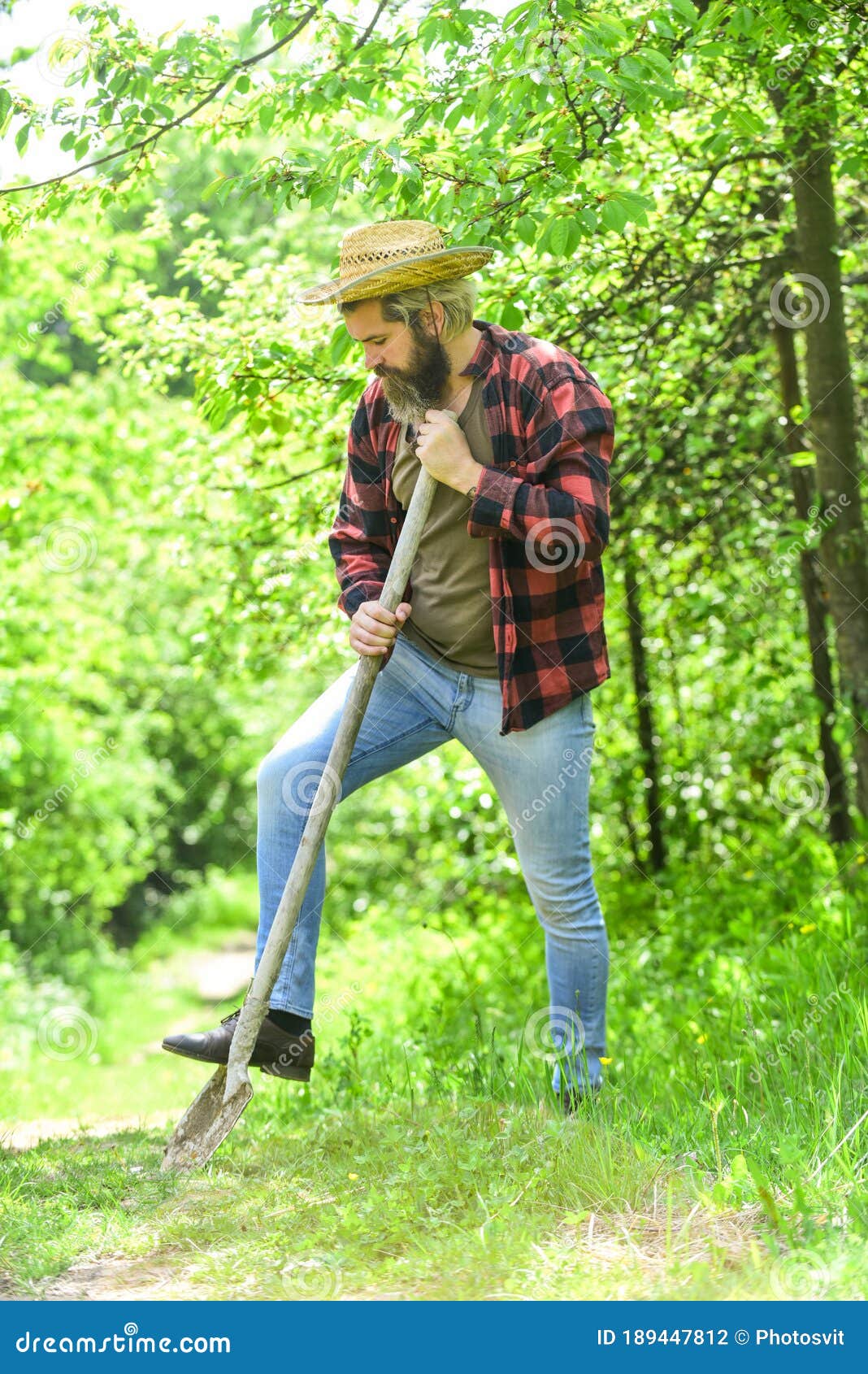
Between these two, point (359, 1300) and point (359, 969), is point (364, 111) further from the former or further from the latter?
point (359, 969)

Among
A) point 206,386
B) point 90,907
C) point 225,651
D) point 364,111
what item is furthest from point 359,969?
point 90,907

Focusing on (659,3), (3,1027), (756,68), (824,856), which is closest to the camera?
(659,3)

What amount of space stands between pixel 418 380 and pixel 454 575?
18.6 inches

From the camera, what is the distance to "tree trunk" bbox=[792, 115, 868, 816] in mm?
4602

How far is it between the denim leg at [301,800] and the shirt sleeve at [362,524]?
265mm

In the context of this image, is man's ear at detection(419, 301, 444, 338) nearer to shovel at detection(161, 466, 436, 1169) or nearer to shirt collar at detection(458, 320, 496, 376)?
shirt collar at detection(458, 320, 496, 376)

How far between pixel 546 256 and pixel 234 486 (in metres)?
1.69

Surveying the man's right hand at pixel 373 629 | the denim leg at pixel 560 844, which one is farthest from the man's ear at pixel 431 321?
the denim leg at pixel 560 844

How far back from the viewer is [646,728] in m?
6.95

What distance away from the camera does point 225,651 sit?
5879 millimetres

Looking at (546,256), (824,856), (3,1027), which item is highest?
(546,256)

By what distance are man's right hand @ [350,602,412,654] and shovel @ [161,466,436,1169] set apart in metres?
0.02

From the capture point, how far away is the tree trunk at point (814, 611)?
5.43m
